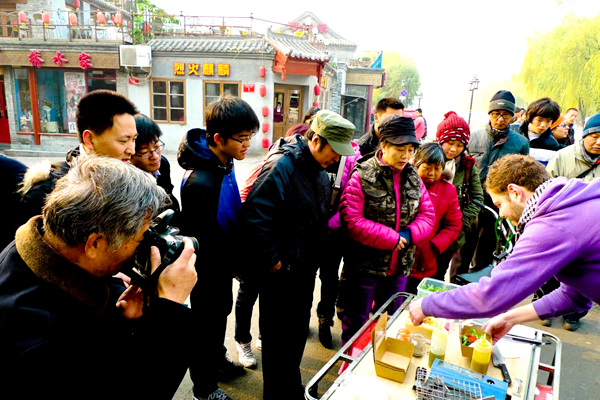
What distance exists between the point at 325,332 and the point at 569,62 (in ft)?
47.4

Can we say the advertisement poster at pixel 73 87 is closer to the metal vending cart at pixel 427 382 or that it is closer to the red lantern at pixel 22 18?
the red lantern at pixel 22 18

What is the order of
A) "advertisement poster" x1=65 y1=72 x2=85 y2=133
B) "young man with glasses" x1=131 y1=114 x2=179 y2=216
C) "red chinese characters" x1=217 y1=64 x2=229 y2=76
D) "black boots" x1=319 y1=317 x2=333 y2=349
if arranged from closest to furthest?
→ 1. "young man with glasses" x1=131 y1=114 x2=179 y2=216
2. "black boots" x1=319 y1=317 x2=333 y2=349
3. "red chinese characters" x1=217 y1=64 x2=229 y2=76
4. "advertisement poster" x1=65 y1=72 x2=85 y2=133

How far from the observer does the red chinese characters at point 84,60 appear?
12.0m

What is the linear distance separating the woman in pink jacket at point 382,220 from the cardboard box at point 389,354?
0.77 metres

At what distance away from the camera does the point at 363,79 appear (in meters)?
21.1

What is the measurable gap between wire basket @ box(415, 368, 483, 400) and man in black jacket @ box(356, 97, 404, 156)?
86.0 inches

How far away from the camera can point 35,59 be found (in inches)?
472

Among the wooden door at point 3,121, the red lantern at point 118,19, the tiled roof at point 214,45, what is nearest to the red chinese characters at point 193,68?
the tiled roof at point 214,45

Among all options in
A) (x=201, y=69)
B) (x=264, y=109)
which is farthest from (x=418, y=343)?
(x=201, y=69)

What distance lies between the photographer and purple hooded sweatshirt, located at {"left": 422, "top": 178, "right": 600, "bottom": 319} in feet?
4.38

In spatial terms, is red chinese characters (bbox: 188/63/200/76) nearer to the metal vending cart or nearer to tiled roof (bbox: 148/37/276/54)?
tiled roof (bbox: 148/37/276/54)

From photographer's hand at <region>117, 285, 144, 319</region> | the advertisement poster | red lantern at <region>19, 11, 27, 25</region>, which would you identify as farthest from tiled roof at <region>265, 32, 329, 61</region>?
photographer's hand at <region>117, 285, 144, 319</region>

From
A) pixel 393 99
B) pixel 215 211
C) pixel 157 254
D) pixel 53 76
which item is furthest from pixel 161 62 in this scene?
pixel 157 254

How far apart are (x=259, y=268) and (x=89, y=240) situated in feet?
3.91
